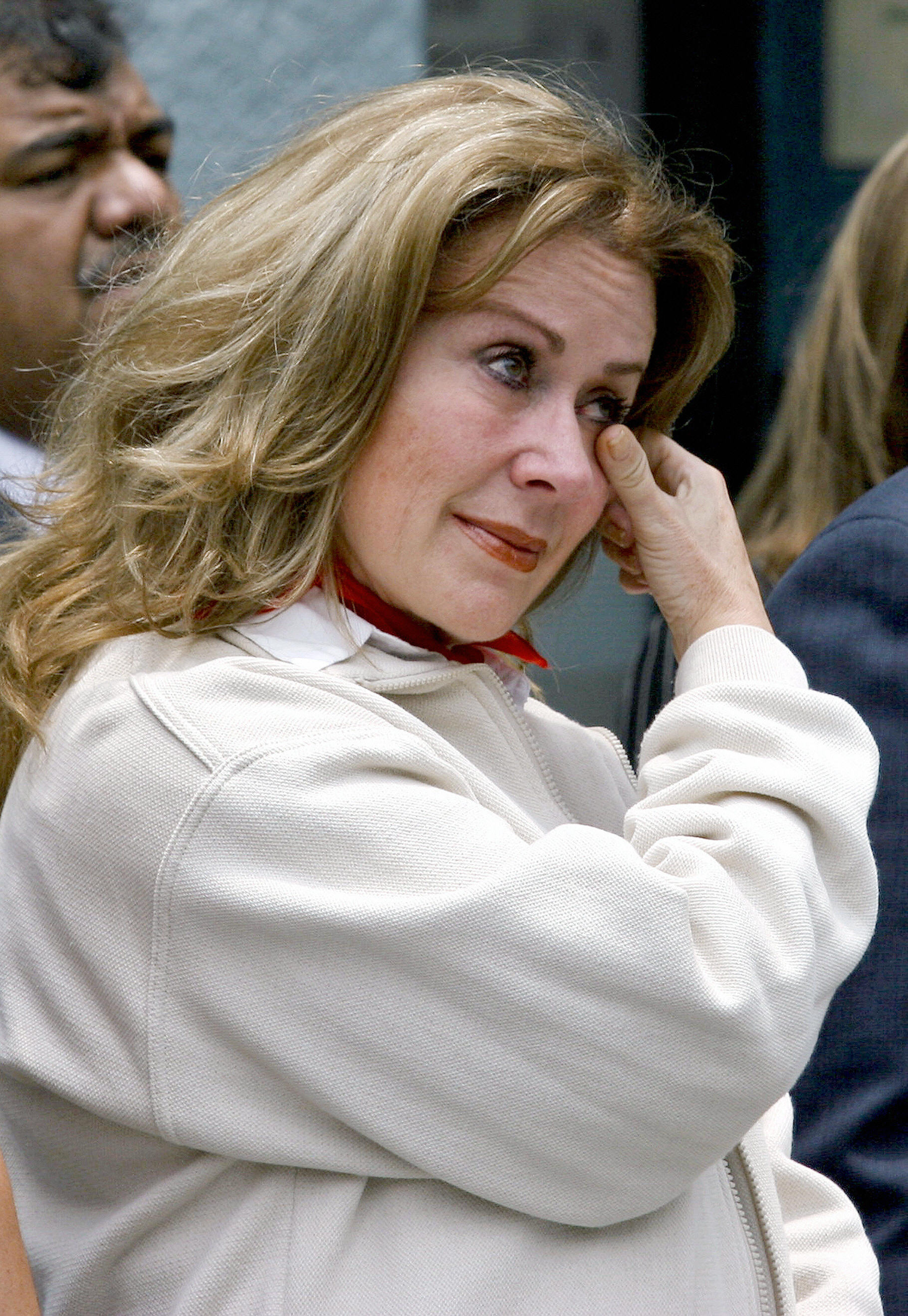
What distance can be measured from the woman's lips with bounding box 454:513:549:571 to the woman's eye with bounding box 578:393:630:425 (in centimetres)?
20

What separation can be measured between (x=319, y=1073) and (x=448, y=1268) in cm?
22

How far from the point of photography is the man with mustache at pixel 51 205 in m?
2.38

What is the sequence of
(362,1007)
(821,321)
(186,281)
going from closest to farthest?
(362,1007)
(186,281)
(821,321)

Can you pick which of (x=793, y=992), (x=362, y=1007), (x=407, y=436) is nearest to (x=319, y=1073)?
(x=362, y=1007)

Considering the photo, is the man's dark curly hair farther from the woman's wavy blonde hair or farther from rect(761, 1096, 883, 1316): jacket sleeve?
rect(761, 1096, 883, 1316): jacket sleeve

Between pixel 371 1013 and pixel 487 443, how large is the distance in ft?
2.14

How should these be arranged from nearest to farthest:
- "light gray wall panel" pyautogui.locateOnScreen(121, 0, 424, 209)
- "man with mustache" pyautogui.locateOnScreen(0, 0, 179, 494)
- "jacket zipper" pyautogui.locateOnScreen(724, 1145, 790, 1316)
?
"jacket zipper" pyautogui.locateOnScreen(724, 1145, 790, 1316)
"man with mustache" pyautogui.locateOnScreen(0, 0, 179, 494)
"light gray wall panel" pyautogui.locateOnScreen(121, 0, 424, 209)

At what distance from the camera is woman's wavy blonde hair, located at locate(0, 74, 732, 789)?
5.39 ft

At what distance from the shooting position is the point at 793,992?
146cm

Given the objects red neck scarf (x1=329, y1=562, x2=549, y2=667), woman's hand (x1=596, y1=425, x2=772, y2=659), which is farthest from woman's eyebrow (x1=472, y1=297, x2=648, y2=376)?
red neck scarf (x1=329, y1=562, x2=549, y2=667)

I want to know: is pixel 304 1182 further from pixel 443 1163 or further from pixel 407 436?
pixel 407 436

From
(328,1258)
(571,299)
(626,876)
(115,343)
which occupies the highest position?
(571,299)

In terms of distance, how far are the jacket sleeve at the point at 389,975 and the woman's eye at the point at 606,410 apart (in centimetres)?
59

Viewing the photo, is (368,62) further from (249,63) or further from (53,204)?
(53,204)
